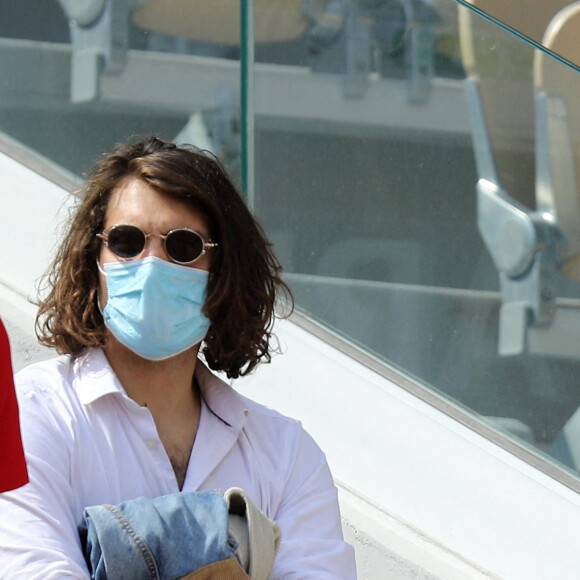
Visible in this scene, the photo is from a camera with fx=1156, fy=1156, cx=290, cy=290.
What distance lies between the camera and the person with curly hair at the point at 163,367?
194 cm

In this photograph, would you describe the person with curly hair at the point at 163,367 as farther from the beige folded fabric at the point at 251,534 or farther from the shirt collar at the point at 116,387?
the beige folded fabric at the point at 251,534

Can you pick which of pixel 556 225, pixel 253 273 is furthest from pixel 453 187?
pixel 253 273

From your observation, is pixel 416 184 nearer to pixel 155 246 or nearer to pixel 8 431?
pixel 155 246

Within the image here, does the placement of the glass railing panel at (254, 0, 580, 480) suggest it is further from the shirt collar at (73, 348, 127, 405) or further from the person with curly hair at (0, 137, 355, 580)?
the shirt collar at (73, 348, 127, 405)

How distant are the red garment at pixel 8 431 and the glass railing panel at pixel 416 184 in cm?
158

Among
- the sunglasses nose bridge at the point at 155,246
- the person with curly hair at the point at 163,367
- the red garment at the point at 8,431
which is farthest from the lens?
the sunglasses nose bridge at the point at 155,246

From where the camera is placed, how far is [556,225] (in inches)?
120

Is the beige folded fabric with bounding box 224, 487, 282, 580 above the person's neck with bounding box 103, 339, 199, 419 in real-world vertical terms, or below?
below

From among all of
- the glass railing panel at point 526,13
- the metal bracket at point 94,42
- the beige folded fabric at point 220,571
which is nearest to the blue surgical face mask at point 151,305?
the beige folded fabric at point 220,571

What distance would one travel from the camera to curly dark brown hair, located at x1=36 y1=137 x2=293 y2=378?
213 centimetres

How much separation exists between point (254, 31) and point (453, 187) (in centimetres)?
67

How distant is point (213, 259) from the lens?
215 cm

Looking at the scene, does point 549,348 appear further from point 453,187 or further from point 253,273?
point 253,273

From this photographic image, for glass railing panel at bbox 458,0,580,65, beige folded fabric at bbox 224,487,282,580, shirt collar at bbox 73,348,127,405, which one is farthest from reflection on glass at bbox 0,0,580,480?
glass railing panel at bbox 458,0,580,65
